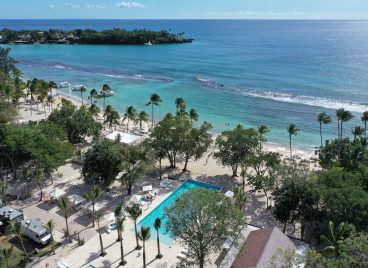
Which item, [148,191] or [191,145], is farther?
[191,145]

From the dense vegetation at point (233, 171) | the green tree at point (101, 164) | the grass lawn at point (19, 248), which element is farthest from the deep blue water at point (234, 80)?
the grass lawn at point (19, 248)

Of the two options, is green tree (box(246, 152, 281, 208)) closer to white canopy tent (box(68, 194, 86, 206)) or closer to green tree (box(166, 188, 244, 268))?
green tree (box(166, 188, 244, 268))

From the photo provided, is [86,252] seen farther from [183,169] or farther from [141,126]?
[141,126]

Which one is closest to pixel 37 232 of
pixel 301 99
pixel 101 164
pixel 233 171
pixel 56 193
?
pixel 56 193

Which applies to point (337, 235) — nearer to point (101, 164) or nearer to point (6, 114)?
point (101, 164)

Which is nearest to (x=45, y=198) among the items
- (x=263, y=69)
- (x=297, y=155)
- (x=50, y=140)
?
(x=50, y=140)

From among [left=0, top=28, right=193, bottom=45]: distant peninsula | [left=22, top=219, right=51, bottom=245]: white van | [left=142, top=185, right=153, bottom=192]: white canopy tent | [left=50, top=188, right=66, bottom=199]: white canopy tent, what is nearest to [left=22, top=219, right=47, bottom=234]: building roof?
[left=22, top=219, right=51, bottom=245]: white van
